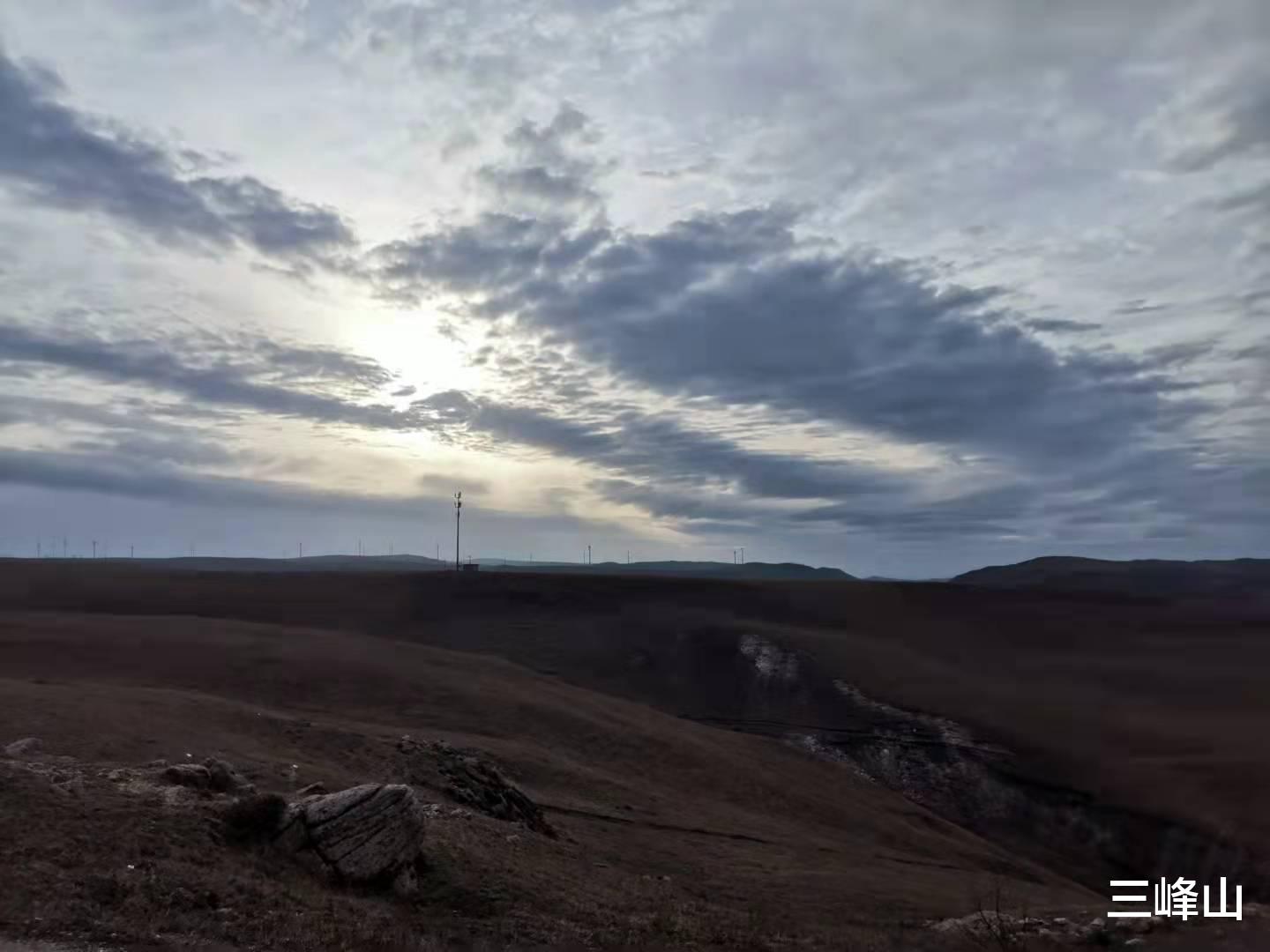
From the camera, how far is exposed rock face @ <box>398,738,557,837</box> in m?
20.7

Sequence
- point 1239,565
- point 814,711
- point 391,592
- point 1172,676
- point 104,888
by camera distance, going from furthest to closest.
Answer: point 1239,565 < point 391,592 < point 1172,676 < point 814,711 < point 104,888

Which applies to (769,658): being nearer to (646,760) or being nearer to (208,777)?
(646,760)

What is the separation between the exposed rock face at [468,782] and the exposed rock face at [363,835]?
5915 mm

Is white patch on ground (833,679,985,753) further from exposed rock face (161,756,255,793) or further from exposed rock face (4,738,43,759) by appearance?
exposed rock face (4,738,43,759)

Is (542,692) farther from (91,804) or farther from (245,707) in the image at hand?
(91,804)

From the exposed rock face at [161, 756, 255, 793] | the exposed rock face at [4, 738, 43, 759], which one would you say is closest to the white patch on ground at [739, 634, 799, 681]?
the exposed rock face at [161, 756, 255, 793]

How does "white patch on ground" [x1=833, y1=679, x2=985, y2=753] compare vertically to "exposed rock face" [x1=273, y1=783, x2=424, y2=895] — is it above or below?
below

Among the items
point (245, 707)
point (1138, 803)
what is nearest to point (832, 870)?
point (245, 707)

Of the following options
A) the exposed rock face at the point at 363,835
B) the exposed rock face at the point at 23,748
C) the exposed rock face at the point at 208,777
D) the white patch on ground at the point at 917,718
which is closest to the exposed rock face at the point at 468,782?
the exposed rock face at the point at 208,777

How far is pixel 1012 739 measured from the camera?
42.0 meters

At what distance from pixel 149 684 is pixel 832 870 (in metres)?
24.6

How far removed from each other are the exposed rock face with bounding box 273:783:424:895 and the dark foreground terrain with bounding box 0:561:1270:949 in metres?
0.33

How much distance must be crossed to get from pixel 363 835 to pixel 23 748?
8.14 metres

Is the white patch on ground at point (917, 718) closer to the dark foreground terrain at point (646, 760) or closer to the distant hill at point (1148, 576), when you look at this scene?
the dark foreground terrain at point (646, 760)
